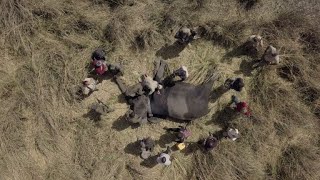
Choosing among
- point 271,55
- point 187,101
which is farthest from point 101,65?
point 271,55

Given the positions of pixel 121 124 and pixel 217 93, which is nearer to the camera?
pixel 121 124

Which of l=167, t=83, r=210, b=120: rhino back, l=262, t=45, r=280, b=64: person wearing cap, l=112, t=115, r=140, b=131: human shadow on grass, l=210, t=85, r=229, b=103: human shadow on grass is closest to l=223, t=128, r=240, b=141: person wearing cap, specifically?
l=167, t=83, r=210, b=120: rhino back

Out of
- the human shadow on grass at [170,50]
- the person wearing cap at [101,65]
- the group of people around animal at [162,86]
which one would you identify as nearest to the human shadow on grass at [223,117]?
the group of people around animal at [162,86]

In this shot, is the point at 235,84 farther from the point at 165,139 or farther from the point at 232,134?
the point at 165,139

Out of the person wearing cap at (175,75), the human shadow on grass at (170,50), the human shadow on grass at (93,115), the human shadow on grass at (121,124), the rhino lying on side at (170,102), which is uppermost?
the human shadow on grass at (170,50)

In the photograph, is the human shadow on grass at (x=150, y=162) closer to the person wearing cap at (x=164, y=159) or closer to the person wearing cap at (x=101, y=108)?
the person wearing cap at (x=164, y=159)

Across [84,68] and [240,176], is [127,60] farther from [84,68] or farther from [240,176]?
[240,176]

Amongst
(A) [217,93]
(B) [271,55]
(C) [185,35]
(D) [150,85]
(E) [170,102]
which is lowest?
(E) [170,102]
